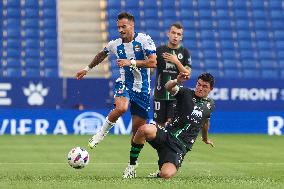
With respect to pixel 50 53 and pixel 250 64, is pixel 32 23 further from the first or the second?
pixel 250 64

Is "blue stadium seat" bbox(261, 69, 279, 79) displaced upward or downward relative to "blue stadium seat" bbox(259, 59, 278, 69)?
downward

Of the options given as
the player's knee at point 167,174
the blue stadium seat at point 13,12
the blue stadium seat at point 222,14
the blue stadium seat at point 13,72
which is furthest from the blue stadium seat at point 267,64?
the player's knee at point 167,174

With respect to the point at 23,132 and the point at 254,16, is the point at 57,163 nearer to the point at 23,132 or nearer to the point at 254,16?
the point at 23,132

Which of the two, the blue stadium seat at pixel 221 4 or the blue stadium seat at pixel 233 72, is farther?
the blue stadium seat at pixel 221 4

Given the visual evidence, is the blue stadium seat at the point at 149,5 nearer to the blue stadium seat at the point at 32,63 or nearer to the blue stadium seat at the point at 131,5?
the blue stadium seat at the point at 131,5

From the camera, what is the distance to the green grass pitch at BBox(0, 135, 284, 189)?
30.1 ft

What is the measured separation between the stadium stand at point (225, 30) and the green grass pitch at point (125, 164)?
7558 millimetres

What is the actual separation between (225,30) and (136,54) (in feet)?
61.2

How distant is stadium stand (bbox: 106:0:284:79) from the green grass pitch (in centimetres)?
756

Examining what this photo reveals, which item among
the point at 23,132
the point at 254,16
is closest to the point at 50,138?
the point at 23,132

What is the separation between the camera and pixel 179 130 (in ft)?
33.7

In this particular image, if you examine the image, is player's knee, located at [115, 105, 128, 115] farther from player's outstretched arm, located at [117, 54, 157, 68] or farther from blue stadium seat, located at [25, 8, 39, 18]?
blue stadium seat, located at [25, 8, 39, 18]

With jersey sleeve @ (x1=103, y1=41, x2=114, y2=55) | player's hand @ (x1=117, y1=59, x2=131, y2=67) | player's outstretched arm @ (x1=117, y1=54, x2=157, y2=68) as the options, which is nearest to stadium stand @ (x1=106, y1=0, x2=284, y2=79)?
jersey sleeve @ (x1=103, y1=41, x2=114, y2=55)

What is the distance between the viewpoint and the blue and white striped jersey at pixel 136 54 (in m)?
11.2
